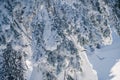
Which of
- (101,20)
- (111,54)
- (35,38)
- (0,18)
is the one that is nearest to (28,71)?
(35,38)

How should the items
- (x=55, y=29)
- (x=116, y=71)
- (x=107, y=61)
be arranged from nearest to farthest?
(x=55, y=29), (x=116, y=71), (x=107, y=61)

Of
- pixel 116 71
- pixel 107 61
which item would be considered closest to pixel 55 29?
pixel 116 71

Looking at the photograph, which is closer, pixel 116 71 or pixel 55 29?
pixel 55 29

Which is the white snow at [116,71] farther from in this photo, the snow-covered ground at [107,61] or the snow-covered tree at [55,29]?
the snow-covered tree at [55,29]

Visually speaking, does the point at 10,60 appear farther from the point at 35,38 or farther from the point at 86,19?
the point at 86,19

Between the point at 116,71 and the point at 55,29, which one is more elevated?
the point at 55,29

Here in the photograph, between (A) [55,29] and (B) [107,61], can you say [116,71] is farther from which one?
(A) [55,29]

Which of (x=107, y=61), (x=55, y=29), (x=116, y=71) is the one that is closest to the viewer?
(x=55, y=29)

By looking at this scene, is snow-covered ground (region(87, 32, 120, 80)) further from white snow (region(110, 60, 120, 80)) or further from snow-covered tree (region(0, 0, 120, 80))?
snow-covered tree (region(0, 0, 120, 80))

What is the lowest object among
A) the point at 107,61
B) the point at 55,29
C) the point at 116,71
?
the point at 107,61
